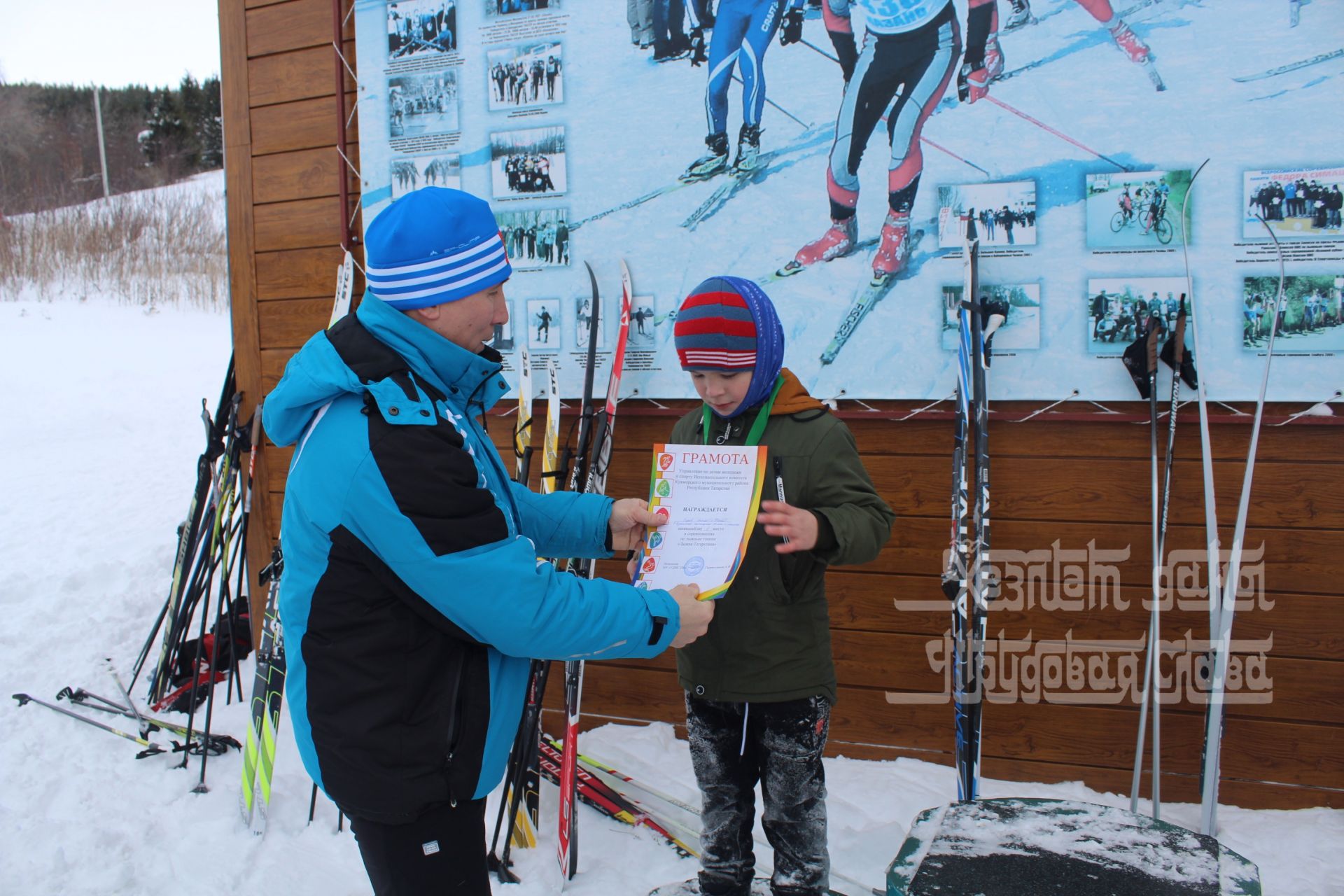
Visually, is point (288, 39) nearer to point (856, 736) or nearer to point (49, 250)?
point (856, 736)

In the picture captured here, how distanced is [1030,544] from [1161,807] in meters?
0.85

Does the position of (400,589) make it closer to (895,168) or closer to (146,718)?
(895,168)

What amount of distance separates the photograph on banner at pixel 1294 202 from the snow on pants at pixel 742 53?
4.70ft

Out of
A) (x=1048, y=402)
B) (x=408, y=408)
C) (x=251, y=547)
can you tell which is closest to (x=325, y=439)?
(x=408, y=408)

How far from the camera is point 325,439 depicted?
4.17ft

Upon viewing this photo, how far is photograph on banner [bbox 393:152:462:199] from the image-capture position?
3189mm

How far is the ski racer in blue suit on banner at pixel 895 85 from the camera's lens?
2.56 meters

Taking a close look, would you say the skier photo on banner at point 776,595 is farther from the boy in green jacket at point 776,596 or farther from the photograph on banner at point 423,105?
the photograph on banner at point 423,105

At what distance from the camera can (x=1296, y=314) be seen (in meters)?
2.38

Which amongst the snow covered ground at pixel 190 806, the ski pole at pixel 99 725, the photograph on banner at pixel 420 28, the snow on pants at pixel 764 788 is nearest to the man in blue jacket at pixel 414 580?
the snow on pants at pixel 764 788

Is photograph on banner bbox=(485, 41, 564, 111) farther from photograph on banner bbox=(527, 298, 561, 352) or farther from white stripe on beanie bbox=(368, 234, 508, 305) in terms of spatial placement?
white stripe on beanie bbox=(368, 234, 508, 305)

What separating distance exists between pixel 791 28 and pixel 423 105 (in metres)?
1.38

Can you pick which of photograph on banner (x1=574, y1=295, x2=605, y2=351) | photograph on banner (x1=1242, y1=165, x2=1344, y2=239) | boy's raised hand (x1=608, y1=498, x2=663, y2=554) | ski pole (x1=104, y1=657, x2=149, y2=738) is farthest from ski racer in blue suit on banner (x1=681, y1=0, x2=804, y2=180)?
ski pole (x1=104, y1=657, x2=149, y2=738)

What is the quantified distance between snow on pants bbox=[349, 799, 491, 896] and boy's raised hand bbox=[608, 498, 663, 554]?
0.58 meters
